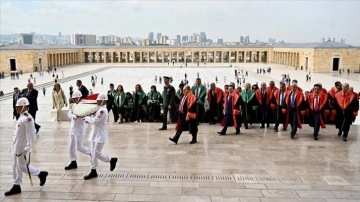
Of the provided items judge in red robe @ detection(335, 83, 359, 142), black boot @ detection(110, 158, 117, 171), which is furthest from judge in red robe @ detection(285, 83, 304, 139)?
black boot @ detection(110, 158, 117, 171)

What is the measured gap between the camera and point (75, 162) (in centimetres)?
684

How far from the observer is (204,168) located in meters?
6.86

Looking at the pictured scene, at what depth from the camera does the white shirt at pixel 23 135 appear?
17.9 feet

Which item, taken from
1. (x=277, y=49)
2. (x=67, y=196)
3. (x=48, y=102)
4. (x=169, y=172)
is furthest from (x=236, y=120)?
(x=277, y=49)

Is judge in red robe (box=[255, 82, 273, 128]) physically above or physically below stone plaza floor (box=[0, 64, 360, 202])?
above

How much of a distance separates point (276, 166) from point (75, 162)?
12.5 ft

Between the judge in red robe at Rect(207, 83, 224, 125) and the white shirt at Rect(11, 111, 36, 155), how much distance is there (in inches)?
253

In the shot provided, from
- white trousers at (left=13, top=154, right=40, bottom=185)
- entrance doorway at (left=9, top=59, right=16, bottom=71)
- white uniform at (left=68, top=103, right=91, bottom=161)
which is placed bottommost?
white trousers at (left=13, top=154, right=40, bottom=185)

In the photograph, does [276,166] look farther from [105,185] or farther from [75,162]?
[75,162]

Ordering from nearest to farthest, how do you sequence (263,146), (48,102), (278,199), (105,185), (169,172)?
1. (278,199)
2. (105,185)
3. (169,172)
4. (263,146)
5. (48,102)

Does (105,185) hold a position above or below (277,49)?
below

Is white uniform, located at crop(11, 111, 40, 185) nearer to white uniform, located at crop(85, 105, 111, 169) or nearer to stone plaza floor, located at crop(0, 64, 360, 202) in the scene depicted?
stone plaza floor, located at crop(0, 64, 360, 202)

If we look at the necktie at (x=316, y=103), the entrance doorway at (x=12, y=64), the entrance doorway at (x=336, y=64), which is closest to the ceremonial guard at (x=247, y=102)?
the necktie at (x=316, y=103)

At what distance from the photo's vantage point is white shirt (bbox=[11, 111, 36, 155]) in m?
5.44
